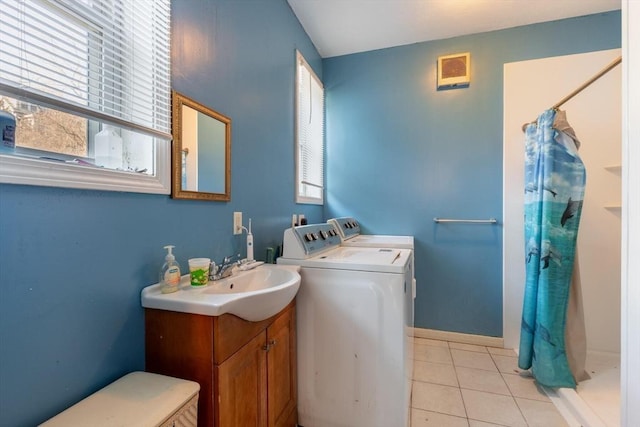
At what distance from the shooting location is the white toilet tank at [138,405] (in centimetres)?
67

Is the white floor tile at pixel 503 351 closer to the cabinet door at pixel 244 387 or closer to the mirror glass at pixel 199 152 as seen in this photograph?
the cabinet door at pixel 244 387

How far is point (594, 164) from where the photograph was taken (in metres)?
2.15

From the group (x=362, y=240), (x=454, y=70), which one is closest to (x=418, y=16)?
(x=454, y=70)

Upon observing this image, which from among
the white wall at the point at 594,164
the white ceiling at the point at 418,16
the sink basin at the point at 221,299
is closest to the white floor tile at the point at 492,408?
the white wall at the point at 594,164

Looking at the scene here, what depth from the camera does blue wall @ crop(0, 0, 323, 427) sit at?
677 millimetres

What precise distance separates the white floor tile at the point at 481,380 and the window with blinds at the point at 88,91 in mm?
2202

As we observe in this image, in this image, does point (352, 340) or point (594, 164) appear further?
point (594, 164)

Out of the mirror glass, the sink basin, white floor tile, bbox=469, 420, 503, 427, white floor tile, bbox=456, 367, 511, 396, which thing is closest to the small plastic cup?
the sink basin

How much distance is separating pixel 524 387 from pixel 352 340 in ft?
4.51

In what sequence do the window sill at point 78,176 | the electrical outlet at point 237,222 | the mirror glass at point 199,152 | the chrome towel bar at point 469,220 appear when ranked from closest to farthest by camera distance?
the window sill at point 78,176
the mirror glass at point 199,152
the electrical outlet at point 237,222
the chrome towel bar at point 469,220

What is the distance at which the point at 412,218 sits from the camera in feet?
8.58

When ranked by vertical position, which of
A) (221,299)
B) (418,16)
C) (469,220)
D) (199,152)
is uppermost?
(418,16)

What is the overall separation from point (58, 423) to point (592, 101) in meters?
3.41

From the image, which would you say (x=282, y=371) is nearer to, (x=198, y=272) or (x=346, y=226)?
(x=198, y=272)
